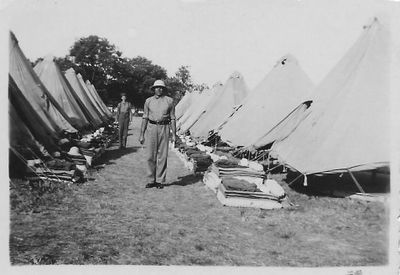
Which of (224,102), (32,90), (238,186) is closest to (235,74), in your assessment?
(224,102)

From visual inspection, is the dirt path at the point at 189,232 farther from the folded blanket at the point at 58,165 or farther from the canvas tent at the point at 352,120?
the canvas tent at the point at 352,120

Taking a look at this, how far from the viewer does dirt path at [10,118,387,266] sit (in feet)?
11.2

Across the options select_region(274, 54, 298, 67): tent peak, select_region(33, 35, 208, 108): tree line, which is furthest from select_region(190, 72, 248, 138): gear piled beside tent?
select_region(274, 54, 298, 67): tent peak

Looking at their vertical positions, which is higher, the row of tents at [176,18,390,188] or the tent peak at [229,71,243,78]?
the tent peak at [229,71,243,78]

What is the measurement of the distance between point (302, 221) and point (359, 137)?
1.66 m

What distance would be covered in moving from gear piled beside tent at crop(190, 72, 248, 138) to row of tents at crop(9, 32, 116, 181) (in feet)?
13.0

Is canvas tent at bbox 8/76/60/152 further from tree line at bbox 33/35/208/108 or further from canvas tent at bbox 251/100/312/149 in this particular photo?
canvas tent at bbox 251/100/312/149

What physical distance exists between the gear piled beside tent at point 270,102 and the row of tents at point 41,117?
3.49 meters

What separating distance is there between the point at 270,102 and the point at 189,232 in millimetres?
5922

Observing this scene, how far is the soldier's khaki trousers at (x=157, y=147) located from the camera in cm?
583

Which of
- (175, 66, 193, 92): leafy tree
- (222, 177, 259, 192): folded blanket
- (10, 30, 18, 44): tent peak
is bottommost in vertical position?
(222, 177, 259, 192): folded blanket

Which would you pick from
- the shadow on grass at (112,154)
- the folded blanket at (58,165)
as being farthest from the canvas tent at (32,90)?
the folded blanket at (58,165)

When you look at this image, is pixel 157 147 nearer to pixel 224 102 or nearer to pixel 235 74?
pixel 224 102

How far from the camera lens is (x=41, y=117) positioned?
684 cm
